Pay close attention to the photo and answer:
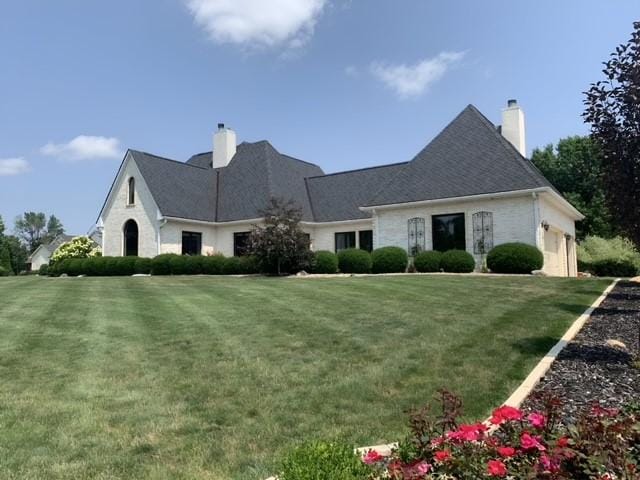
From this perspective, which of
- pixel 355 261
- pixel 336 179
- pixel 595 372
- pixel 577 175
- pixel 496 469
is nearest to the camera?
pixel 496 469

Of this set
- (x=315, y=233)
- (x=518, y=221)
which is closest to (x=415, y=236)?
(x=518, y=221)

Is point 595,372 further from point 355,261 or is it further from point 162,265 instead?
point 162,265

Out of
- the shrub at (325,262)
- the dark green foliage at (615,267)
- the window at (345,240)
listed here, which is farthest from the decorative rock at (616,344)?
the dark green foliage at (615,267)

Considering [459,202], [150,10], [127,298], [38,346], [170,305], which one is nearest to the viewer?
[38,346]

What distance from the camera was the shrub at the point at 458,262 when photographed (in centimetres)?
1942

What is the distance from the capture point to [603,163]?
7.17 meters

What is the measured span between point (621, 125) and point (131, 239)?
2583cm

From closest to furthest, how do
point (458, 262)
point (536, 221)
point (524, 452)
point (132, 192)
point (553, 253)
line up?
point (524, 452), point (536, 221), point (458, 262), point (553, 253), point (132, 192)

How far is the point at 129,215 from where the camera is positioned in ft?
Answer: 89.9

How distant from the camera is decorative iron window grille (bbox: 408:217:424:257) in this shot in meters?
22.1

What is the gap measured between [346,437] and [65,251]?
29.5 meters

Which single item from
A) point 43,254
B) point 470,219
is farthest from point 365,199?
point 43,254

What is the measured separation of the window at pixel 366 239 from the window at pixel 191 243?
9.30 metres

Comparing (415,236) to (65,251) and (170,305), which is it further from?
(65,251)
